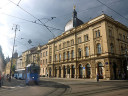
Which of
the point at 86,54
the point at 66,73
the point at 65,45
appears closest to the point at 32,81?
the point at 86,54

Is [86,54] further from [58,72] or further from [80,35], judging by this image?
[58,72]

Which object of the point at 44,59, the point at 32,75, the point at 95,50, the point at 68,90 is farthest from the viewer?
the point at 44,59

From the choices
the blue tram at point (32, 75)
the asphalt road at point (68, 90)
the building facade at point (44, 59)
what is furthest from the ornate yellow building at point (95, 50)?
the asphalt road at point (68, 90)

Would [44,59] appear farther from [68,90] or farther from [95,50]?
[68,90]

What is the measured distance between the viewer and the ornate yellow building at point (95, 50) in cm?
2781

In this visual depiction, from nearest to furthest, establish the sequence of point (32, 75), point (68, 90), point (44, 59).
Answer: point (68, 90) → point (32, 75) → point (44, 59)

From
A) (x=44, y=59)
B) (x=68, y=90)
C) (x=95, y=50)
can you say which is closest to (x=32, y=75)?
(x=68, y=90)

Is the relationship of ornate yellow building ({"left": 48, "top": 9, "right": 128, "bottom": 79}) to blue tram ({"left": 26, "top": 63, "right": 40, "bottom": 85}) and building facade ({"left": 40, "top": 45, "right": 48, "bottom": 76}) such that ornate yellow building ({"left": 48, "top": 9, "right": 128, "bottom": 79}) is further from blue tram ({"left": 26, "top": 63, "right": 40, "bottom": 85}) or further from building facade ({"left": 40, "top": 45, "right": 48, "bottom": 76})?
blue tram ({"left": 26, "top": 63, "right": 40, "bottom": 85})

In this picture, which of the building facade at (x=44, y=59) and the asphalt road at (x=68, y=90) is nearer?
the asphalt road at (x=68, y=90)

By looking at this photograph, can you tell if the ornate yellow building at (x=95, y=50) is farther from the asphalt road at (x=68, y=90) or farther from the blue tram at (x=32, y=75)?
the asphalt road at (x=68, y=90)

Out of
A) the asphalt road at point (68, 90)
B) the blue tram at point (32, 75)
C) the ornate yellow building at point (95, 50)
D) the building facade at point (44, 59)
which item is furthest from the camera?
the building facade at point (44, 59)

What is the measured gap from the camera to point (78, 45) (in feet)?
118

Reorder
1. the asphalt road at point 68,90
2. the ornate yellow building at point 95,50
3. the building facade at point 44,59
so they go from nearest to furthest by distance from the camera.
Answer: the asphalt road at point 68,90, the ornate yellow building at point 95,50, the building facade at point 44,59

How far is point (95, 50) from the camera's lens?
30.0 meters
